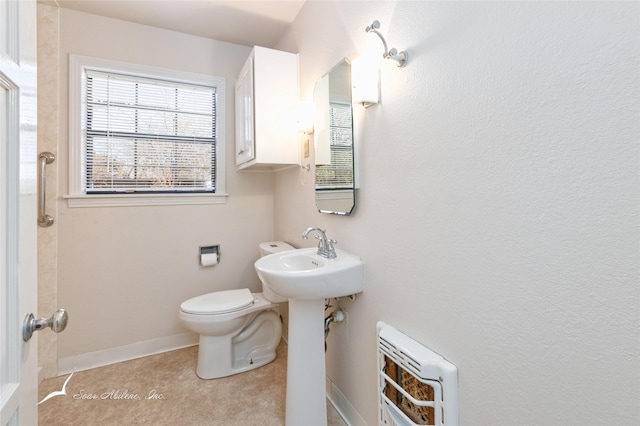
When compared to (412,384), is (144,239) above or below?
above

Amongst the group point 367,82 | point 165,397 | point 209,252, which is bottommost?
point 165,397

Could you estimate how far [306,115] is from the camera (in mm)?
1947

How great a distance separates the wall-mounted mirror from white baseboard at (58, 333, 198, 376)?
1.63m

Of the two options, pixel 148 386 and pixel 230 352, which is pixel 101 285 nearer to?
pixel 148 386

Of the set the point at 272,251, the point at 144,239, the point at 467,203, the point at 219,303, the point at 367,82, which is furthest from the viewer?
the point at 144,239

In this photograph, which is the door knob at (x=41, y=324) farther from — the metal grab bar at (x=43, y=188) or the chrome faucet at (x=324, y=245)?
the metal grab bar at (x=43, y=188)

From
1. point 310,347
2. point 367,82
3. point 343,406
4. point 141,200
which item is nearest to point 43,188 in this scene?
point 141,200

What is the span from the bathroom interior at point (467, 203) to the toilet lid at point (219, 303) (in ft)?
1.82

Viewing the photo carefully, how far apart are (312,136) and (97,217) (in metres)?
1.64

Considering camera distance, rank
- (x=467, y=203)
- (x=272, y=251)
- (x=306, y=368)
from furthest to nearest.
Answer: (x=272, y=251)
(x=306, y=368)
(x=467, y=203)

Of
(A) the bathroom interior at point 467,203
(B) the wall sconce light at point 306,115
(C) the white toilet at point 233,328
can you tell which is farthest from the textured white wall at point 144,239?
(B) the wall sconce light at point 306,115

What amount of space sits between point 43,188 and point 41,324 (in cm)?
174

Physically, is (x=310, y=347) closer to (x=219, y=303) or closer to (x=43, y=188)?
(x=219, y=303)

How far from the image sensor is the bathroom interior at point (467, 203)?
626mm
